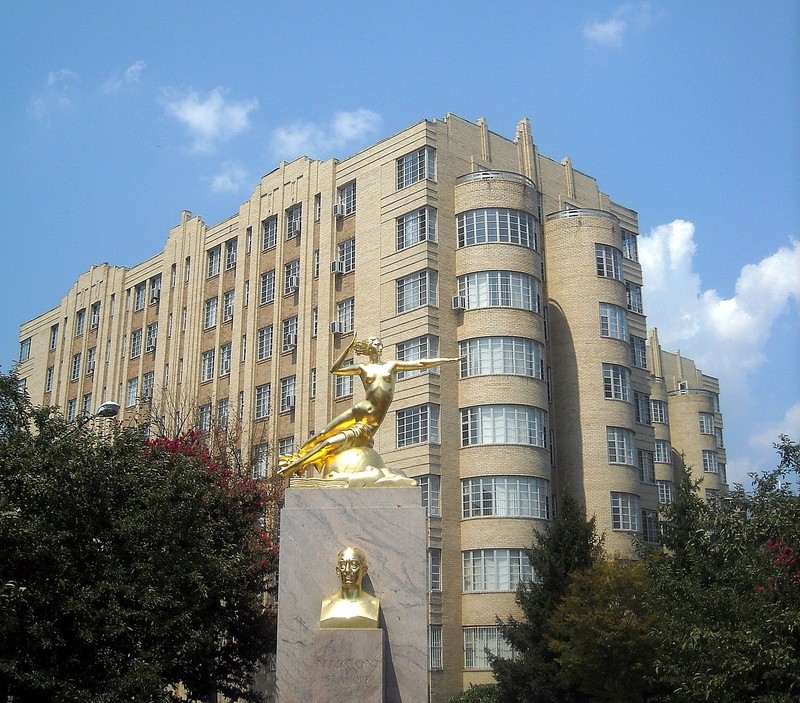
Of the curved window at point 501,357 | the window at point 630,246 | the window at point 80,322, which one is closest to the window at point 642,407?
the window at point 630,246

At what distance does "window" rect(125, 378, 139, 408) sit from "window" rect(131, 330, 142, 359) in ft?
4.73

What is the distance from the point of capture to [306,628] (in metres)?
15.5

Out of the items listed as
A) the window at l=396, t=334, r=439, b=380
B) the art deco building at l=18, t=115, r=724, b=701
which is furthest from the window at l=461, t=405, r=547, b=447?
the window at l=396, t=334, r=439, b=380

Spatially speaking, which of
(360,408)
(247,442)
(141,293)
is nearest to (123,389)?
(141,293)

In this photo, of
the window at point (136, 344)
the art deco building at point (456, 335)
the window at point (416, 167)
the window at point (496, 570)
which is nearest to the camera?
the window at point (496, 570)

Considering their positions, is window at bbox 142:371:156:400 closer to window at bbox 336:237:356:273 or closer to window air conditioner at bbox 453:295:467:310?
window at bbox 336:237:356:273

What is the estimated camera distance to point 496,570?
4031 cm

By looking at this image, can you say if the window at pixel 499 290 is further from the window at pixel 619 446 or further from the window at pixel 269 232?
the window at pixel 269 232

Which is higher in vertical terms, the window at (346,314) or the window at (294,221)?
the window at (294,221)

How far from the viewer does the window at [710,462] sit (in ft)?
227

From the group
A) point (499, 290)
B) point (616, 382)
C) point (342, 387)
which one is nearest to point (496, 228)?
point (499, 290)

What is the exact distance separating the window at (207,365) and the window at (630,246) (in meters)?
22.2

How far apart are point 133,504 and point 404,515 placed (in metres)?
6.94

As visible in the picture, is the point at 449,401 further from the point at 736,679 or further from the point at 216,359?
the point at 736,679
